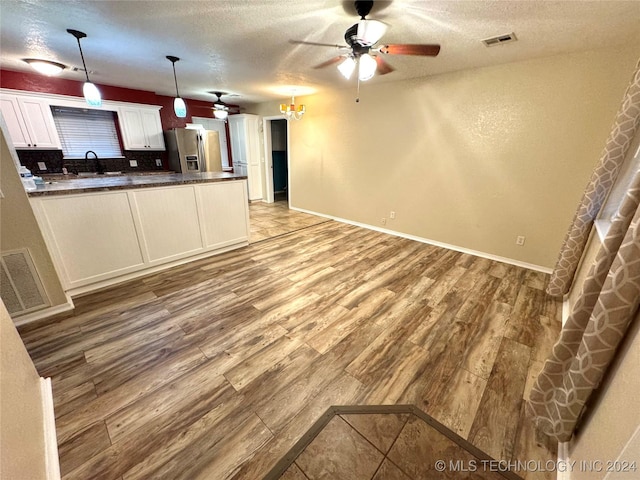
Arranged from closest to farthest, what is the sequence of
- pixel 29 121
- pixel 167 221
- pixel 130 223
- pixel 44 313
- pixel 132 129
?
pixel 44 313
pixel 130 223
pixel 167 221
pixel 29 121
pixel 132 129

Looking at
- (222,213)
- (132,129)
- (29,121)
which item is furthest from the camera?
(132,129)

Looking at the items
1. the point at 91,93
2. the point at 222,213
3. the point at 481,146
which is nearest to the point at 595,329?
the point at 481,146

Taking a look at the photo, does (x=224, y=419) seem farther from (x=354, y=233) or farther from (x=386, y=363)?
(x=354, y=233)

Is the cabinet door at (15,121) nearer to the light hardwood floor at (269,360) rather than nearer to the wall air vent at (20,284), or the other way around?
the wall air vent at (20,284)

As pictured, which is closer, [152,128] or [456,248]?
[456,248]

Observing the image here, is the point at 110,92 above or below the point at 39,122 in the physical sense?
above

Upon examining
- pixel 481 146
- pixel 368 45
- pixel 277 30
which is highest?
pixel 277 30

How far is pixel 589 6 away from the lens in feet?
5.58

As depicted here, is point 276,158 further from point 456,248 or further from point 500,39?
point 500,39

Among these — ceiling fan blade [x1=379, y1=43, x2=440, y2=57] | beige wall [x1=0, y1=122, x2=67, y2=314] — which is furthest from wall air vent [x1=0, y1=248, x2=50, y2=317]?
ceiling fan blade [x1=379, y1=43, x2=440, y2=57]

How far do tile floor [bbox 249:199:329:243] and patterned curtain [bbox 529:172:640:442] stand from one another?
11.9 ft

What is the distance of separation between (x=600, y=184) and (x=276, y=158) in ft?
22.1

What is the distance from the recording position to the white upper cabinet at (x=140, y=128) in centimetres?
478

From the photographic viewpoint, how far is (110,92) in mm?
4504
